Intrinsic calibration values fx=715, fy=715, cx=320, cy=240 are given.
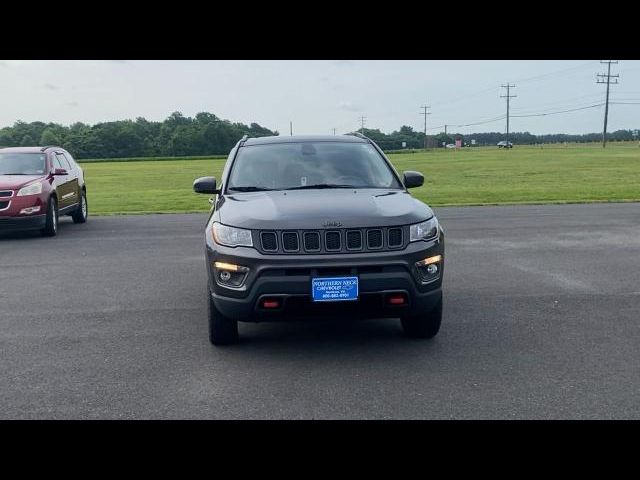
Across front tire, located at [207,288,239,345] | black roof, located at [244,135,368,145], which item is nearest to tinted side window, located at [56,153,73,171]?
black roof, located at [244,135,368,145]

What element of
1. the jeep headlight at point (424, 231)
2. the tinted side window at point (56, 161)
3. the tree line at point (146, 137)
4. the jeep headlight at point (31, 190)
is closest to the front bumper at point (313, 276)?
the jeep headlight at point (424, 231)

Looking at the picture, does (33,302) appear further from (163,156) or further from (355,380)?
(163,156)

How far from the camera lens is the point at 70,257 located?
36.5 ft

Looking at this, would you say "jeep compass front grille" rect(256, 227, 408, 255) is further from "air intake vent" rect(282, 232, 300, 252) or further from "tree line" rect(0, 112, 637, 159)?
"tree line" rect(0, 112, 637, 159)

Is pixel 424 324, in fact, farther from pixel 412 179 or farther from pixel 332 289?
pixel 412 179

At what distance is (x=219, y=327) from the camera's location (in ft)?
19.0

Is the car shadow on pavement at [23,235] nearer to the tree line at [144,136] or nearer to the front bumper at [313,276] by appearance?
the front bumper at [313,276]

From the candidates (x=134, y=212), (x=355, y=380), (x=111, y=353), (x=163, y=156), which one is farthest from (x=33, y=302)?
(x=163, y=156)

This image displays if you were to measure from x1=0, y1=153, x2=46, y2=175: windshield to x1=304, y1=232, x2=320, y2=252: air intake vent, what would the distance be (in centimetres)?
1046

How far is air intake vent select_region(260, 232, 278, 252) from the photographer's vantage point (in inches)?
212

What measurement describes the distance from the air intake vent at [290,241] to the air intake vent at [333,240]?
23cm
